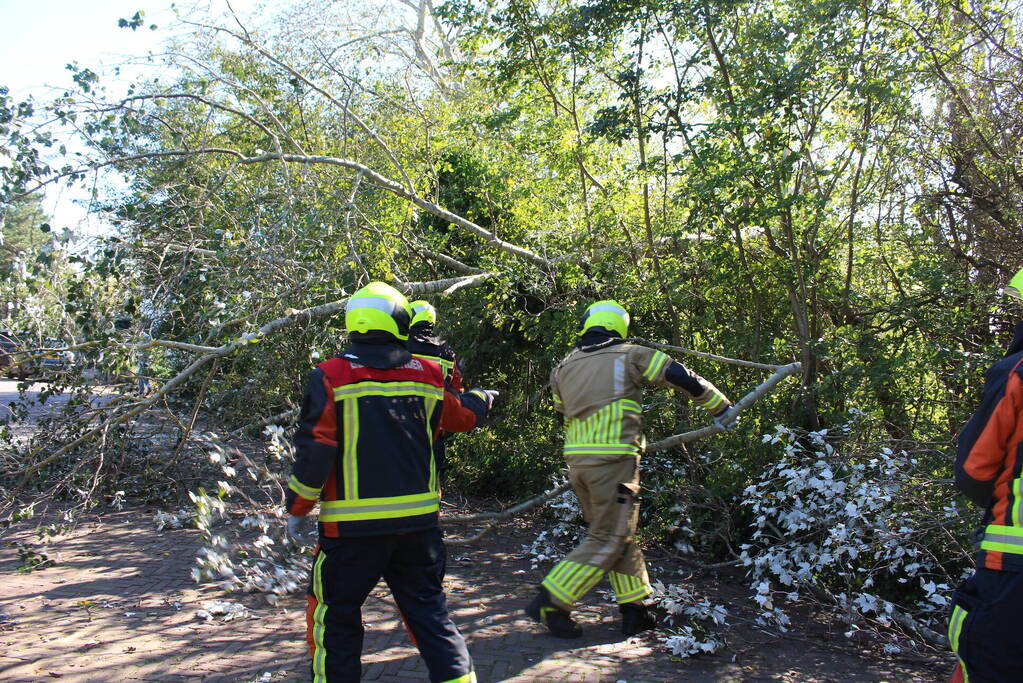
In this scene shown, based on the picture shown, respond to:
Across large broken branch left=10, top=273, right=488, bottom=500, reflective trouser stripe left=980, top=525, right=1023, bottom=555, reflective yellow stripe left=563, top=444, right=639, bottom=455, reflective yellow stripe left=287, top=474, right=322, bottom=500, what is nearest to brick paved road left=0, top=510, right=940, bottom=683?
large broken branch left=10, top=273, right=488, bottom=500

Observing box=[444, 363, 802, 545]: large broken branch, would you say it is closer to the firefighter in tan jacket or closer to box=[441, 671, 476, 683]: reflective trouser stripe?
the firefighter in tan jacket

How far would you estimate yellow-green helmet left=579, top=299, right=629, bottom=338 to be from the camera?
15.2 feet

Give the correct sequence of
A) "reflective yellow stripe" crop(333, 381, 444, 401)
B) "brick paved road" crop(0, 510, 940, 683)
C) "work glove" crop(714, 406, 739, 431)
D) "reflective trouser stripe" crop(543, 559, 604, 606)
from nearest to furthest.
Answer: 1. "reflective yellow stripe" crop(333, 381, 444, 401)
2. "brick paved road" crop(0, 510, 940, 683)
3. "reflective trouser stripe" crop(543, 559, 604, 606)
4. "work glove" crop(714, 406, 739, 431)

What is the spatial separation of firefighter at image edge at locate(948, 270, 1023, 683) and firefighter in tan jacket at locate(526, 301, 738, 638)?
6.09 ft

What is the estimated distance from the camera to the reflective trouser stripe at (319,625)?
3.03 meters

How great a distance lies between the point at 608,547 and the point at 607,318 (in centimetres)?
133

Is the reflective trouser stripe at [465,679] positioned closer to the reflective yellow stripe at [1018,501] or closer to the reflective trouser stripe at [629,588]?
the reflective trouser stripe at [629,588]

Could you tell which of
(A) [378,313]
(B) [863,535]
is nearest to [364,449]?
(A) [378,313]

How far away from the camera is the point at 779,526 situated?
5.30 metres

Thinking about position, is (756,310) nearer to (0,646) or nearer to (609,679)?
(609,679)

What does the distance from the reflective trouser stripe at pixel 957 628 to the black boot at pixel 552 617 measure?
2.11 metres

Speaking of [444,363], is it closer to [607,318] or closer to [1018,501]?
[607,318]

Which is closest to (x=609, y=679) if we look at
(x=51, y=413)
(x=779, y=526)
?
(x=779, y=526)

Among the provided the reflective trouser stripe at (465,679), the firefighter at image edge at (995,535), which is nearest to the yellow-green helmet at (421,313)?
the reflective trouser stripe at (465,679)
